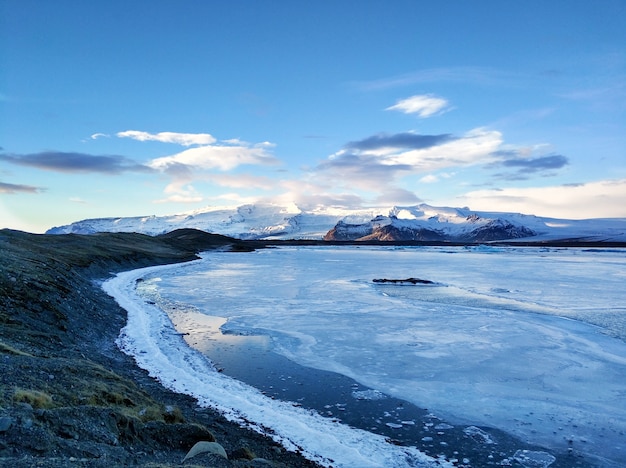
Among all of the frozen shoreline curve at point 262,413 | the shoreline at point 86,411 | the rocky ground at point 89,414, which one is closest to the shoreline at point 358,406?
the frozen shoreline curve at point 262,413

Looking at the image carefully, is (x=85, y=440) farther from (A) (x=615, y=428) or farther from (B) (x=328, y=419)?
(A) (x=615, y=428)

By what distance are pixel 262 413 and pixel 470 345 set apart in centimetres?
875

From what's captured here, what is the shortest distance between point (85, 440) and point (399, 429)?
5769 mm

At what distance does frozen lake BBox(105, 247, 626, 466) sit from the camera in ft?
32.0

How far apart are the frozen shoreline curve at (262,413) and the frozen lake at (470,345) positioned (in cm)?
20

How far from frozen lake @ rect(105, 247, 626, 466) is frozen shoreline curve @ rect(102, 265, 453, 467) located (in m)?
0.20

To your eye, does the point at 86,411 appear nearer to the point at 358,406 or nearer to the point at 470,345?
the point at 358,406

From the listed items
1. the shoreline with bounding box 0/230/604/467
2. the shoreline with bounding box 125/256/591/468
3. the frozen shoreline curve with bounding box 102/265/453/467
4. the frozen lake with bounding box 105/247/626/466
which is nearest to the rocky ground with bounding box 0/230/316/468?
the shoreline with bounding box 0/230/604/467

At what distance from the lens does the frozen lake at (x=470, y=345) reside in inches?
384

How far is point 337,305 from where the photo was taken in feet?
78.3

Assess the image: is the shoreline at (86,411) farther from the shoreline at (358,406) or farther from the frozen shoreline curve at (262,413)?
the shoreline at (358,406)

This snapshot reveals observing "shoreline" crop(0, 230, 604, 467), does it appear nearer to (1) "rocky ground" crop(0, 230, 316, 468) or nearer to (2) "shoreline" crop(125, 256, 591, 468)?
(1) "rocky ground" crop(0, 230, 316, 468)

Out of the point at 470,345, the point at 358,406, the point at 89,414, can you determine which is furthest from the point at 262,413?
the point at 470,345

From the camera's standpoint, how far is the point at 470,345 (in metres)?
15.4
